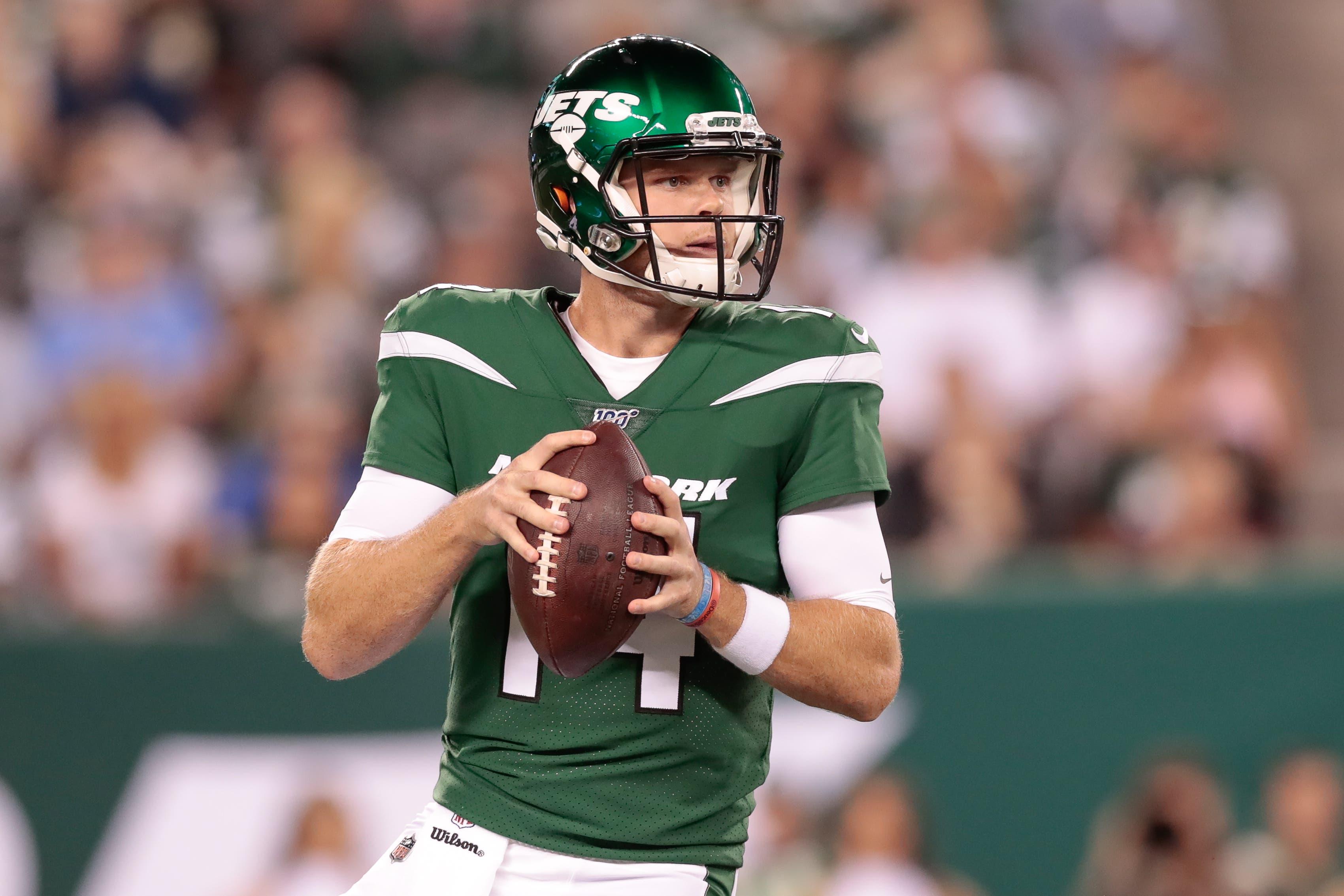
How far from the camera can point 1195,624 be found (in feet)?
18.3

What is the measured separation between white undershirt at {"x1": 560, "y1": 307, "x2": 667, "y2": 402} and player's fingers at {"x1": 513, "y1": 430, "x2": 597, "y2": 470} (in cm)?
32

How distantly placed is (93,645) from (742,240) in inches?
139

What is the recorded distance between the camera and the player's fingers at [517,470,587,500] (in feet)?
7.62

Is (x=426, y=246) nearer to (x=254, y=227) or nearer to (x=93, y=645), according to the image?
(x=254, y=227)

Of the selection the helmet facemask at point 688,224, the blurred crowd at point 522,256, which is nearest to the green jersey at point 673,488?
the helmet facemask at point 688,224

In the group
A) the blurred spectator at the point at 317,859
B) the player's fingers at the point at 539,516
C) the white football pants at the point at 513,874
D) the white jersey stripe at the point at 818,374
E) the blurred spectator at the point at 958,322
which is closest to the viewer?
the player's fingers at the point at 539,516

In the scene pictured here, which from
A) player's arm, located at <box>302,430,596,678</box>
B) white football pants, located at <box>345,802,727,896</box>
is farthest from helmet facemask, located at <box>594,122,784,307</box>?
white football pants, located at <box>345,802,727,896</box>

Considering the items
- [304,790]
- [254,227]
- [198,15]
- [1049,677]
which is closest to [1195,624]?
[1049,677]


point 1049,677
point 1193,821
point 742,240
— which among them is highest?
point 742,240

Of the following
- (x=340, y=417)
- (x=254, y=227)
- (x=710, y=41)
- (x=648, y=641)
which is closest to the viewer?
(x=648, y=641)

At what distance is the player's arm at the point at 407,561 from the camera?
234 cm

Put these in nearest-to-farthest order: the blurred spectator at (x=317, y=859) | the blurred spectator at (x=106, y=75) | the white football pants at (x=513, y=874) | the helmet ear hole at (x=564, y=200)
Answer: the white football pants at (x=513, y=874) < the helmet ear hole at (x=564, y=200) < the blurred spectator at (x=317, y=859) < the blurred spectator at (x=106, y=75)

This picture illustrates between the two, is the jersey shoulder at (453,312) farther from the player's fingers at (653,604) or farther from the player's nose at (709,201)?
the player's fingers at (653,604)

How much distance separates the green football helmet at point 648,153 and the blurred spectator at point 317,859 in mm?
3107
